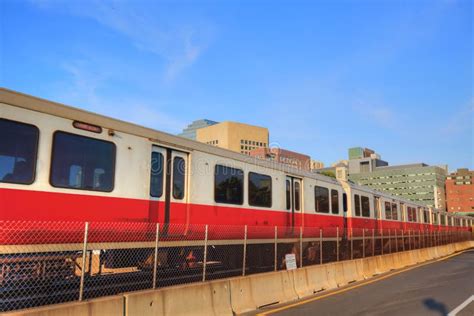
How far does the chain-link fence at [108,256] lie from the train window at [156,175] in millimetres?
764

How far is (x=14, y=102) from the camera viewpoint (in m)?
7.27

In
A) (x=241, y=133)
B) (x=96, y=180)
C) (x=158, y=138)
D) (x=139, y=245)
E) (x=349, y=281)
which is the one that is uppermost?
(x=241, y=133)

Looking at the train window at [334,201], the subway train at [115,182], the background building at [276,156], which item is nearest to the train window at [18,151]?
the subway train at [115,182]

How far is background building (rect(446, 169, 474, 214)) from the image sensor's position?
141250mm

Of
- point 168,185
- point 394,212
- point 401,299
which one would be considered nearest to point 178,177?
point 168,185

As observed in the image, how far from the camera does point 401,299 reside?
31.9ft

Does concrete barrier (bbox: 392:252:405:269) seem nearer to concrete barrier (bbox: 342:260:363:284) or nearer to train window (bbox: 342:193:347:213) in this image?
train window (bbox: 342:193:347:213)

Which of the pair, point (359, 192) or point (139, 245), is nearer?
point (139, 245)

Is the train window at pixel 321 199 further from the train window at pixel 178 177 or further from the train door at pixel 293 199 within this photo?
the train window at pixel 178 177

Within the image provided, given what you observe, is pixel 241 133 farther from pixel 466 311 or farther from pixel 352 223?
pixel 466 311

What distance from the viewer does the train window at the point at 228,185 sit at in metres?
11.4

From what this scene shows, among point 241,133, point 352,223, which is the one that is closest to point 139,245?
point 352,223

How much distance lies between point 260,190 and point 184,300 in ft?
20.5

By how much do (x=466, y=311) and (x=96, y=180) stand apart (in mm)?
7879
